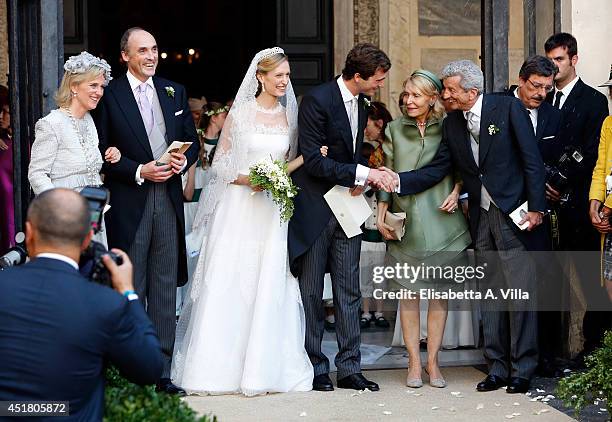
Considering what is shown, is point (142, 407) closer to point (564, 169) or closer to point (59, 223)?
point (59, 223)

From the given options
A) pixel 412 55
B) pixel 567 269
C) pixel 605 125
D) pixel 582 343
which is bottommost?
pixel 582 343

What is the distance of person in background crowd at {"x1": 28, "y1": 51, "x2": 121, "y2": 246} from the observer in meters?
6.40

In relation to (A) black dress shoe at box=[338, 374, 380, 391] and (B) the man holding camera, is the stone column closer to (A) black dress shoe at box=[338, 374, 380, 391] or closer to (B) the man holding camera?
(A) black dress shoe at box=[338, 374, 380, 391]

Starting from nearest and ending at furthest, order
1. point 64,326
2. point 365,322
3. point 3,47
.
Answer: point 64,326, point 365,322, point 3,47

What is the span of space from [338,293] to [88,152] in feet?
5.76

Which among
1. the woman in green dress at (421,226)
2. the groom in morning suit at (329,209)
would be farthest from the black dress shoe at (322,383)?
the woman in green dress at (421,226)

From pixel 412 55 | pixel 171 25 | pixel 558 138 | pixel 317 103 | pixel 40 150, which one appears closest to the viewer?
pixel 40 150

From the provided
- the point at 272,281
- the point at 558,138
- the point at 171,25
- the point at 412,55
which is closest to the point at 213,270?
the point at 272,281

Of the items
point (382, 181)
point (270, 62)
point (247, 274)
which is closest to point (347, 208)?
point (382, 181)

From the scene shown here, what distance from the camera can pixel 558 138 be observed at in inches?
294

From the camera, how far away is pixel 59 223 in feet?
12.2

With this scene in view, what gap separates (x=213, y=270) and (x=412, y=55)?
18.3ft

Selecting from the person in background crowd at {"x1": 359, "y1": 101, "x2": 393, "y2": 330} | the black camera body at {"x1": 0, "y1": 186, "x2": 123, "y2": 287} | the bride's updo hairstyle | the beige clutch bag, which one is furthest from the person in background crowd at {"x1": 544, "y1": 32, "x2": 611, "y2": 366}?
the black camera body at {"x1": 0, "y1": 186, "x2": 123, "y2": 287}

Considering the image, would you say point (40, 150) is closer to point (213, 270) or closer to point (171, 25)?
point (213, 270)
